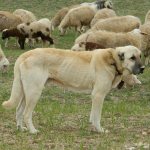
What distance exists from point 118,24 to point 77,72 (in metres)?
11.4

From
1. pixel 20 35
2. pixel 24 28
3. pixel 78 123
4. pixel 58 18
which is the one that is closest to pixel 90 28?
pixel 24 28

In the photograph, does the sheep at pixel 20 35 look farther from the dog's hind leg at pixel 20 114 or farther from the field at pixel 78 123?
the dog's hind leg at pixel 20 114

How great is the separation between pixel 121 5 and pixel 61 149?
24.2 meters

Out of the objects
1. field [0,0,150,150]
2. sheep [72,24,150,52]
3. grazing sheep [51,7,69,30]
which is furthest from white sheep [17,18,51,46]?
field [0,0,150,150]

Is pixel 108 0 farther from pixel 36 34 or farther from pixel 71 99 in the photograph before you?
pixel 71 99

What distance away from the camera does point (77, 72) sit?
8430 millimetres

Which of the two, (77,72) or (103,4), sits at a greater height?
(77,72)

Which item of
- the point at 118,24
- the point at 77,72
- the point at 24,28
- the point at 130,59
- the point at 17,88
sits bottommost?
the point at 24,28

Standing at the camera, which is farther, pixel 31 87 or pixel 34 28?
pixel 34 28

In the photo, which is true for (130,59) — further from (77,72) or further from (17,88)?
(17,88)

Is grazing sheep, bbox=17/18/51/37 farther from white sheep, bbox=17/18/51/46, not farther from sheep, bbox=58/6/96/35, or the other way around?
sheep, bbox=58/6/96/35

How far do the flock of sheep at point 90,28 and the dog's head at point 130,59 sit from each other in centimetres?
555

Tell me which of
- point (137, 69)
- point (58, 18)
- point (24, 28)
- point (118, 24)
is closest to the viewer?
point (137, 69)

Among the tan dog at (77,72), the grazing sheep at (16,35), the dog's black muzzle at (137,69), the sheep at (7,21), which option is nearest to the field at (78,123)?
the tan dog at (77,72)
